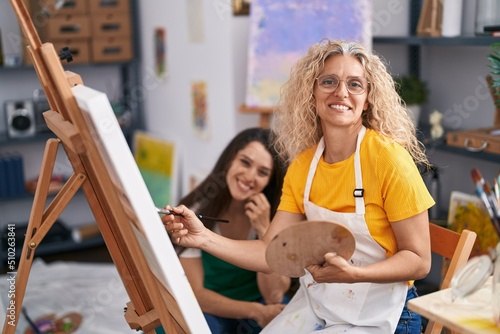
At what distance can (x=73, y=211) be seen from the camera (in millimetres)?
4871

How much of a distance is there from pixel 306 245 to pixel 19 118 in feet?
10.8

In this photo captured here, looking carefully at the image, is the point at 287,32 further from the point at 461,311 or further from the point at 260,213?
the point at 461,311

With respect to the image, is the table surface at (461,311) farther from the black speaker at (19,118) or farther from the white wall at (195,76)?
the black speaker at (19,118)

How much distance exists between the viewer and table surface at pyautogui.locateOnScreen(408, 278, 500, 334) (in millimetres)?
1361

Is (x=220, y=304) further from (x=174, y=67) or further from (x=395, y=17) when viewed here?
(x=174, y=67)

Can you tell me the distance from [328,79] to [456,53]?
1760mm

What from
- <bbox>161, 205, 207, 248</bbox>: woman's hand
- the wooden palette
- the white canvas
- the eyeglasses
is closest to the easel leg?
<bbox>161, 205, 207, 248</bbox>: woman's hand

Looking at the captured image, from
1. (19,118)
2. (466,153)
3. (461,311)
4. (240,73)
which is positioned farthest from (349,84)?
(19,118)

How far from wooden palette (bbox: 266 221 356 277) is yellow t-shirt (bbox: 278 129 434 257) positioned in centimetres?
27

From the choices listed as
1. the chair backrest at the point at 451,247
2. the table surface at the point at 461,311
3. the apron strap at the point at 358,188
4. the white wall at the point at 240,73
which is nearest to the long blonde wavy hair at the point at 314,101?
the apron strap at the point at 358,188

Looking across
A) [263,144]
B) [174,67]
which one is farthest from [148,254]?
[174,67]

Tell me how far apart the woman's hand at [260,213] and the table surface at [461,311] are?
0.89 meters

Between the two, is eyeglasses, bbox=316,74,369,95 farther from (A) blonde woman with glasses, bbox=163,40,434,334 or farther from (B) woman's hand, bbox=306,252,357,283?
(B) woman's hand, bbox=306,252,357,283

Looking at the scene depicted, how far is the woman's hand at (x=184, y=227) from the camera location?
71.9 inches
